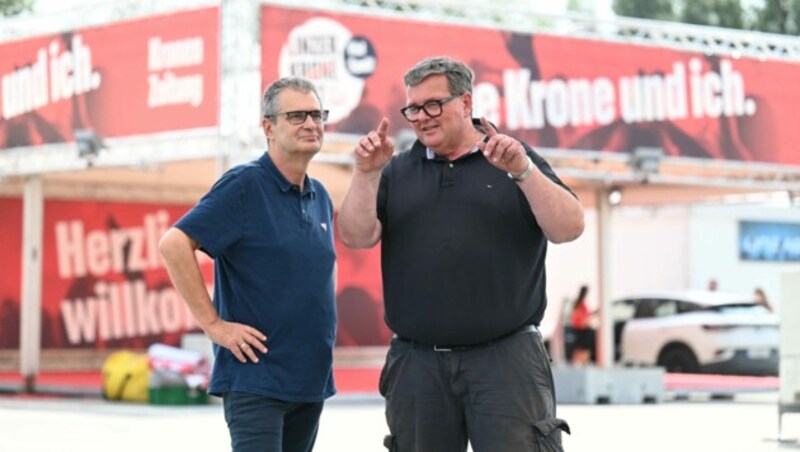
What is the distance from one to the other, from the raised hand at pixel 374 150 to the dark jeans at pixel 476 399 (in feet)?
2.27

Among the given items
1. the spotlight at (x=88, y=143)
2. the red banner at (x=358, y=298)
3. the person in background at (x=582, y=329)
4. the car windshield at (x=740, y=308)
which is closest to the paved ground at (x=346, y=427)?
the person in background at (x=582, y=329)

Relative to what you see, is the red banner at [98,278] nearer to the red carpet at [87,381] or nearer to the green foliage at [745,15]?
the red carpet at [87,381]

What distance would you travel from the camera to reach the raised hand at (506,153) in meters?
5.20

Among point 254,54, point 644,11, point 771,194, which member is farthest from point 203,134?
point 644,11

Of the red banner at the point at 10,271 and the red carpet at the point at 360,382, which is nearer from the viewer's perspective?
the red carpet at the point at 360,382

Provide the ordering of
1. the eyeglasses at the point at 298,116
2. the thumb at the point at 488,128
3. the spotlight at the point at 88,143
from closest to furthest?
the thumb at the point at 488,128 → the eyeglasses at the point at 298,116 → the spotlight at the point at 88,143

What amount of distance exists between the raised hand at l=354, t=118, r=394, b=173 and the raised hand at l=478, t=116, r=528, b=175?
1.32 ft

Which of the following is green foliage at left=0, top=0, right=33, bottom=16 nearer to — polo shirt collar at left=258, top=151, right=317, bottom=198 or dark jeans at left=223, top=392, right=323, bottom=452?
polo shirt collar at left=258, top=151, right=317, bottom=198

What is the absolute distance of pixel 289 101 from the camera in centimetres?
562

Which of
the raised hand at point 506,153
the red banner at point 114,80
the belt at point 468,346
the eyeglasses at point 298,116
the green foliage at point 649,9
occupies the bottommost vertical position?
the belt at point 468,346

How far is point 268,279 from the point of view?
554 cm

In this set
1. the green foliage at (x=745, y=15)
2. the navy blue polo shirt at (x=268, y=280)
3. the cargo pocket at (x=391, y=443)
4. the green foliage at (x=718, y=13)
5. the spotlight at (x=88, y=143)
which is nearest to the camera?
the navy blue polo shirt at (x=268, y=280)

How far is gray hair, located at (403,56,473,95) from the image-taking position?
5.51 m

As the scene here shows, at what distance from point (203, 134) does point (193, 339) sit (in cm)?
299
